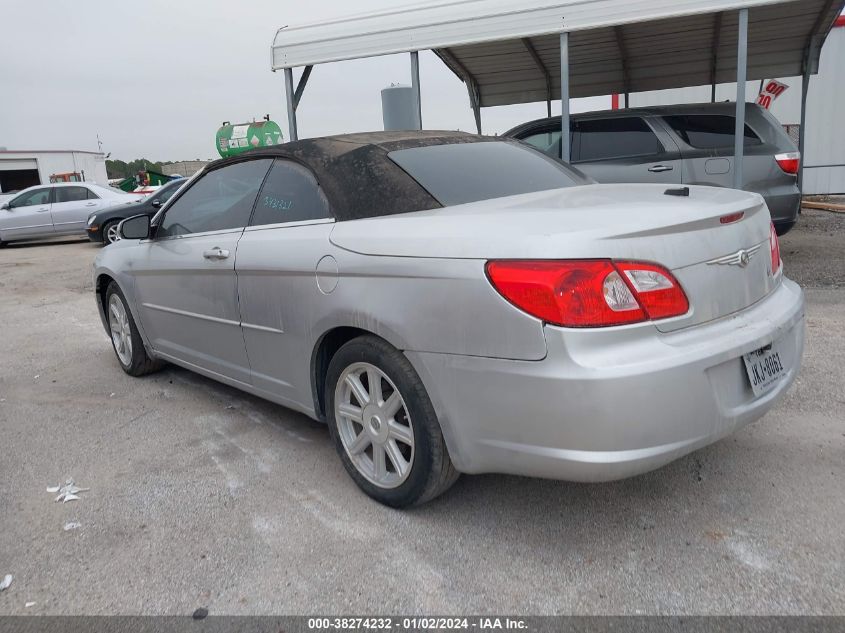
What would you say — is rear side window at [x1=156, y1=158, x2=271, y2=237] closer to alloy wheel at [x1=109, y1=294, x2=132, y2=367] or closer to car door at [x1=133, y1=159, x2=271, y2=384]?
car door at [x1=133, y1=159, x2=271, y2=384]

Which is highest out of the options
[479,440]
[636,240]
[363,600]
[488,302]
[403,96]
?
[403,96]

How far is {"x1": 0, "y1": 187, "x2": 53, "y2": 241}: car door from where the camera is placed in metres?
16.0

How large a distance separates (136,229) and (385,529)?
2.63 meters

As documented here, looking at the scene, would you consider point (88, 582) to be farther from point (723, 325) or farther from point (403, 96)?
point (403, 96)

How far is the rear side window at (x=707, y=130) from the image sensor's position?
7012 millimetres

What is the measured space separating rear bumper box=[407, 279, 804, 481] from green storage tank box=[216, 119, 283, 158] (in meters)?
22.5

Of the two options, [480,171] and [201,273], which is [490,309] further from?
[201,273]

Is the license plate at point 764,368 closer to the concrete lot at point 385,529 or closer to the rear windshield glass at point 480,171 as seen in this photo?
the concrete lot at point 385,529

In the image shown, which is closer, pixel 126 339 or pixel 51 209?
pixel 126 339

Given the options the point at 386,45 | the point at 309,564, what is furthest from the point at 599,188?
the point at 386,45

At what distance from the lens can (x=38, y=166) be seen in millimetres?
40938

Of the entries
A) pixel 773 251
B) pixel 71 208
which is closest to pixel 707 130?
pixel 773 251

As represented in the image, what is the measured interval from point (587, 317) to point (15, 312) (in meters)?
7.70

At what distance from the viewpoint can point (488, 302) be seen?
2.25 meters
